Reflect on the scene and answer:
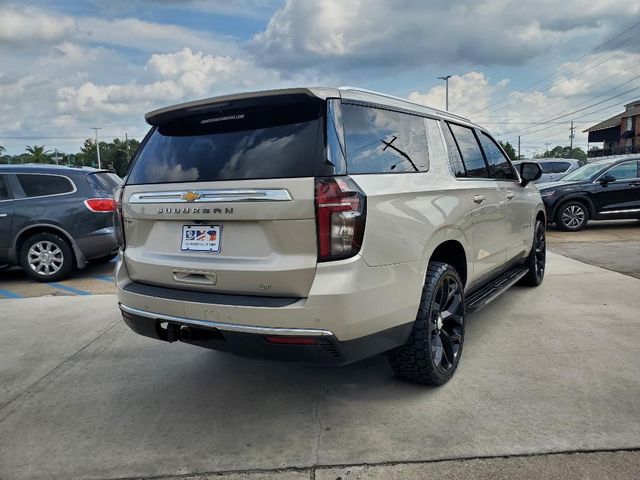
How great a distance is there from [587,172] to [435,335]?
9753 millimetres

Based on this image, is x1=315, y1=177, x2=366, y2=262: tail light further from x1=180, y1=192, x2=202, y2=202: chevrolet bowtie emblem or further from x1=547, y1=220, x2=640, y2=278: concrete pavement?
x1=547, y1=220, x2=640, y2=278: concrete pavement

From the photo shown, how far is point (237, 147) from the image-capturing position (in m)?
2.72

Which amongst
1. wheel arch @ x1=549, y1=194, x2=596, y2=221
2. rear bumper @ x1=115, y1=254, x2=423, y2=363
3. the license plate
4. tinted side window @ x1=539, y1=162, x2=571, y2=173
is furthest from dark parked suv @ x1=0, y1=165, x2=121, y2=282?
tinted side window @ x1=539, y1=162, x2=571, y2=173

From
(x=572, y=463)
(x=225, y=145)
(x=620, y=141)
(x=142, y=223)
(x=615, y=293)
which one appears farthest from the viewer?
(x=620, y=141)

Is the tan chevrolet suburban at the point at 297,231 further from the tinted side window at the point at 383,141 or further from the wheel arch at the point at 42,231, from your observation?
the wheel arch at the point at 42,231

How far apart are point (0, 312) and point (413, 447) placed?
16.7 feet

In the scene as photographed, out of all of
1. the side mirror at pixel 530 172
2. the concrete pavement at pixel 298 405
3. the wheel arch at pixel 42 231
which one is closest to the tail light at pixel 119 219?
the concrete pavement at pixel 298 405

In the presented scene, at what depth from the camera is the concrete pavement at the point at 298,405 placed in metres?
2.56

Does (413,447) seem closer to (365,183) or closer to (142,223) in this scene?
(365,183)

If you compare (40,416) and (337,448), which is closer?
(337,448)

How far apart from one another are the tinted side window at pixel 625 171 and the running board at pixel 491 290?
7.28 metres

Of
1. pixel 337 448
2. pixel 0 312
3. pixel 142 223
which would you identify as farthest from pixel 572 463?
pixel 0 312

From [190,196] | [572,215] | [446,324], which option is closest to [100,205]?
[190,196]

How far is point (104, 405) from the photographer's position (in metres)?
3.22
